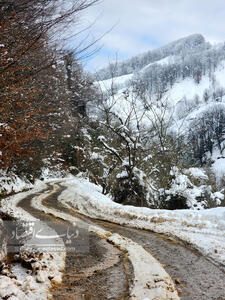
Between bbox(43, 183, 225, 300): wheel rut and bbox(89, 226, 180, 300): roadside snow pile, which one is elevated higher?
bbox(89, 226, 180, 300): roadside snow pile

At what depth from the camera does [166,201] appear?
13.6 metres

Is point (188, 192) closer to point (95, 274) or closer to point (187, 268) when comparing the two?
point (187, 268)

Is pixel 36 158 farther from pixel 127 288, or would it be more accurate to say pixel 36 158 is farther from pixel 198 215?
pixel 127 288

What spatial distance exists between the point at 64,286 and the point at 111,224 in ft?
15.6

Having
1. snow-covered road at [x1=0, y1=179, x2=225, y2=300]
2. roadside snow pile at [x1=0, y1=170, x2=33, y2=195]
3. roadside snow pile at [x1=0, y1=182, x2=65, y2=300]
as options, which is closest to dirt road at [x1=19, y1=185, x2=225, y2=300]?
snow-covered road at [x1=0, y1=179, x2=225, y2=300]

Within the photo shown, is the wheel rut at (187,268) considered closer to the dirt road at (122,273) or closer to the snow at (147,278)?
the dirt road at (122,273)

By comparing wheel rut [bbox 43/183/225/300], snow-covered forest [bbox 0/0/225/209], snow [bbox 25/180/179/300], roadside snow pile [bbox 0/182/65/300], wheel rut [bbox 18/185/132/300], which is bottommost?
wheel rut [bbox 43/183/225/300]

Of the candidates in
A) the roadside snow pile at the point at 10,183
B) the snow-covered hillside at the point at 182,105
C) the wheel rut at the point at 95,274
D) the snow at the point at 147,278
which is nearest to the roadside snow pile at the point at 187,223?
the snow at the point at 147,278

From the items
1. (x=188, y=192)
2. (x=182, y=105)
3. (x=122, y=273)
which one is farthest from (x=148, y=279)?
(x=182, y=105)


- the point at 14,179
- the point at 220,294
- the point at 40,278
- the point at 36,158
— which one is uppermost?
the point at 36,158

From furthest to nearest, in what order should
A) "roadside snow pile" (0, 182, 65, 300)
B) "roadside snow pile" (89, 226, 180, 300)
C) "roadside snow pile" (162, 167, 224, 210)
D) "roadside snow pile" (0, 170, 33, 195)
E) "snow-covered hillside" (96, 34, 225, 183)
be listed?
"roadside snow pile" (0, 170, 33, 195), "snow-covered hillside" (96, 34, 225, 183), "roadside snow pile" (162, 167, 224, 210), "roadside snow pile" (89, 226, 180, 300), "roadside snow pile" (0, 182, 65, 300)

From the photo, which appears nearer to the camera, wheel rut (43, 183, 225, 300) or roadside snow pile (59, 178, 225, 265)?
wheel rut (43, 183, 225, 300)

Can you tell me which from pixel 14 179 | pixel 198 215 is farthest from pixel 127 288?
pixel 14 179

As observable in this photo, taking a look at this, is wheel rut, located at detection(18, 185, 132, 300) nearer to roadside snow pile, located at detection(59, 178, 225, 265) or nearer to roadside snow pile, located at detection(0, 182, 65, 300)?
roadside snow pile, located at detection(0, 182, 65, 300)
